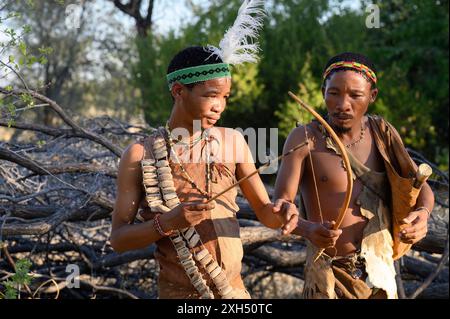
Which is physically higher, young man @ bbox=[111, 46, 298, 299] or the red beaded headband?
the red beaded headband

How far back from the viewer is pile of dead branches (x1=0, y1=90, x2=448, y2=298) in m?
4.98

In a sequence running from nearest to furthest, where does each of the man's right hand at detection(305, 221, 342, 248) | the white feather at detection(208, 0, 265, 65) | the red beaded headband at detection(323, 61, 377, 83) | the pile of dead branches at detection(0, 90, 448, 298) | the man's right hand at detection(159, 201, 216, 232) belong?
the man's right hand at detection(159, 201, 216, 232) → the man's right hand at detection(305, 221, 342, 248) → the white feather at detection(208, 0, 265, 65) → the red beaded headband at detection(323, 61, 377, 83) → the pile of dead branches at detection(0, 90, 448, 298)

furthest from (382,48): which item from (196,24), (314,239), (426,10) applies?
(314,239)

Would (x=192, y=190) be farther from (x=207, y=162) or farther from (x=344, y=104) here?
(x=344, y=104)

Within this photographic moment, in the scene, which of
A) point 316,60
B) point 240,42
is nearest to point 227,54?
point 240,42

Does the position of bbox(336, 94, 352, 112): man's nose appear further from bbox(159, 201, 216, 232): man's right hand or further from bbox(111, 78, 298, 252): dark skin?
bbox(159, 201, 216, 232): man's right hand

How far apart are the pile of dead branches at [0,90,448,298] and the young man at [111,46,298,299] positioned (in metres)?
1.37

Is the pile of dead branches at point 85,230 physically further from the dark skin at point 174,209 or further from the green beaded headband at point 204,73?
the green beaded headband at point 204,73

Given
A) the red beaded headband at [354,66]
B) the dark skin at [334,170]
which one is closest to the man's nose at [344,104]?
the dark skin at [334,170]

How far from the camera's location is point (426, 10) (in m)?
12.6

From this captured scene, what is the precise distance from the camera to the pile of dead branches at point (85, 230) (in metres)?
4.98

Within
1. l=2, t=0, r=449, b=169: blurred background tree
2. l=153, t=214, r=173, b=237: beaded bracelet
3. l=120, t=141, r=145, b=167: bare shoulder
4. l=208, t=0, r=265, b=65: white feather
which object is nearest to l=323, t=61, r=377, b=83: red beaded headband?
l=208, t=0, r=265, b=65: white feather
